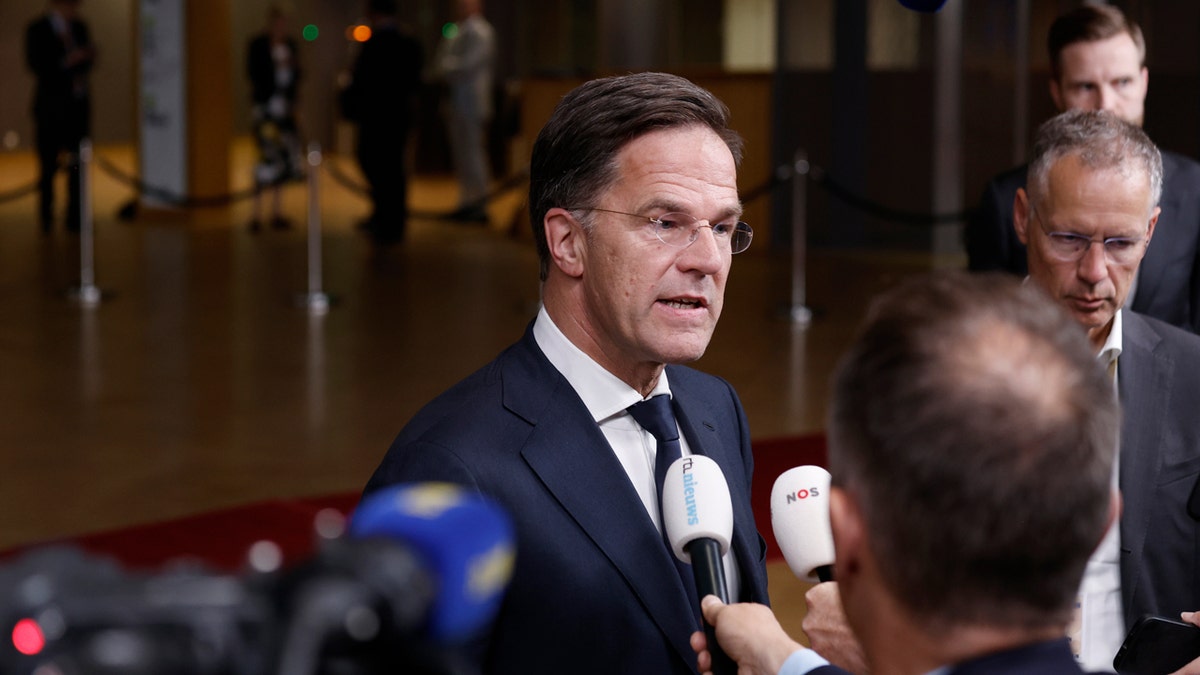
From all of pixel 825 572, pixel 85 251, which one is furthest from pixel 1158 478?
pixel 85 251

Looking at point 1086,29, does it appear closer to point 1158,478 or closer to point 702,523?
point 1158,478

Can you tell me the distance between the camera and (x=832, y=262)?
11.5 meters

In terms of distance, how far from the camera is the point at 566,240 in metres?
2.25

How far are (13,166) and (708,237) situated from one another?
1914 centimetres

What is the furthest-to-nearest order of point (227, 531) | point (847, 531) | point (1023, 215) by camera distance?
point (227, 531)
point (1023, 215)
point (847, 531)

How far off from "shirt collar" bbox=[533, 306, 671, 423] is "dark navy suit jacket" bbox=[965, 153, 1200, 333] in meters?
1.65

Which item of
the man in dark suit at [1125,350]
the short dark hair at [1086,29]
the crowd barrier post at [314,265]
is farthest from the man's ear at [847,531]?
the crowd barrier post at [314,265]

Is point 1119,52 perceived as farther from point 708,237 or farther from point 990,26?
point 990,26

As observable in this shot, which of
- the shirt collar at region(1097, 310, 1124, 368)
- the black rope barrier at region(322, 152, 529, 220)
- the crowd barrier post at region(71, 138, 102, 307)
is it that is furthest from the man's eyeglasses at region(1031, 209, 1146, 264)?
the black rope barrier at region(322, 152, 529, 220)

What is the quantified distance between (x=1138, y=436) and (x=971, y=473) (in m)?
1.41

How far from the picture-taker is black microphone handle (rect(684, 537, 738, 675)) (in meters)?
1.74

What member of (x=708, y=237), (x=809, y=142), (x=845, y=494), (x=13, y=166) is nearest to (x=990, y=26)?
(x=809, y=142)

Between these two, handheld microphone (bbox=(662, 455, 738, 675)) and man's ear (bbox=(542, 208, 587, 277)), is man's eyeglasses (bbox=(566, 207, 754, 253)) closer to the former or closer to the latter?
man's ear (bbox=(542, 208, 587, 277))

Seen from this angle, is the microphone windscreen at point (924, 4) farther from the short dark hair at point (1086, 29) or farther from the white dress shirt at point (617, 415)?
the short dark hair at point (1086, 29)
